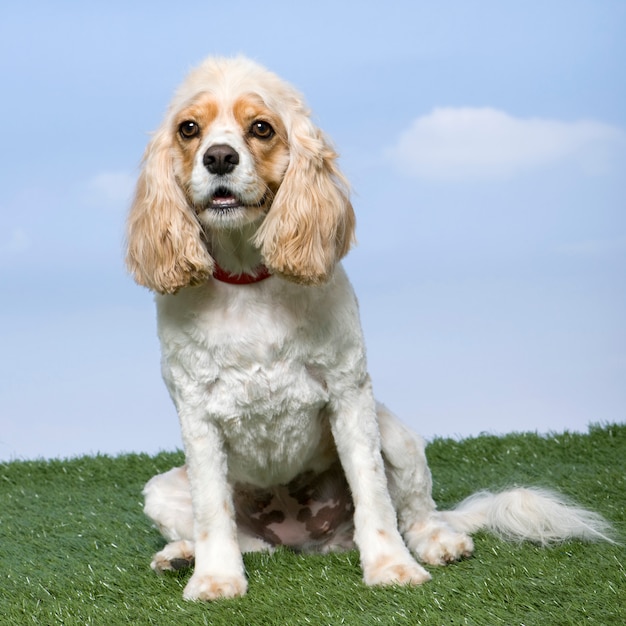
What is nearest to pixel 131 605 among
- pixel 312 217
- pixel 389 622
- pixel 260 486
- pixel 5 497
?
pixel 260 486

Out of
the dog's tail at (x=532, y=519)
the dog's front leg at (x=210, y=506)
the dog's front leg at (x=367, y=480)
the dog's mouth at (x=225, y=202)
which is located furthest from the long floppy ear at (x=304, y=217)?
the dog's tail at (x=532, y=519)

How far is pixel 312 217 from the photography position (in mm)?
3291

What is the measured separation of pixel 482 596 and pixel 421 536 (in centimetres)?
61

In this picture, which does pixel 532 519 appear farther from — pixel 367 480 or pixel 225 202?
pixel 225 202

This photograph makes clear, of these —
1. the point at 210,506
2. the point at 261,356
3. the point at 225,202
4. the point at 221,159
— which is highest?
the point at 221,159

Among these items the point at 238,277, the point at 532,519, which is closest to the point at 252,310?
the point at 238,277

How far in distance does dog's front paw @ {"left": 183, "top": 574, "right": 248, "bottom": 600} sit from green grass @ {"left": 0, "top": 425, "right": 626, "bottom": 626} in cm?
4

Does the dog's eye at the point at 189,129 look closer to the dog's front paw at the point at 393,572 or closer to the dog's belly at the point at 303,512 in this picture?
the dog's belly at the point at 303,512

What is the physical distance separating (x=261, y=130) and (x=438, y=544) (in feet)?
4.75

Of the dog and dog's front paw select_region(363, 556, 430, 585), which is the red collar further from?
dog's front paw select_region(363, 556, 430, 585)

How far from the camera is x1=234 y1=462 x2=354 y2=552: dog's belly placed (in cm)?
376

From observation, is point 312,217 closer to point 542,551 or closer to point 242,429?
point 242,429

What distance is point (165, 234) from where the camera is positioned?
131 inches

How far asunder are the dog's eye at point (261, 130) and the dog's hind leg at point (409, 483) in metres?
1.05
